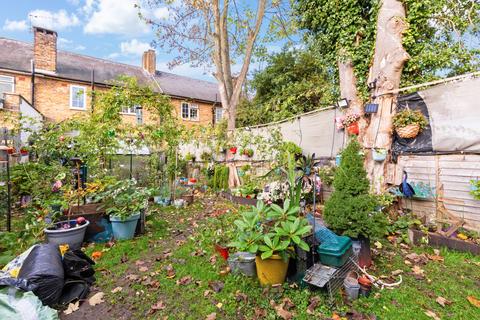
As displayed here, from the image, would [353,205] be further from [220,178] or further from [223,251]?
[220,178]

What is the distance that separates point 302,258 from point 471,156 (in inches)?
134

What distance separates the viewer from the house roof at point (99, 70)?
13.9 m

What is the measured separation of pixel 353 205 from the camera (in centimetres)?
290

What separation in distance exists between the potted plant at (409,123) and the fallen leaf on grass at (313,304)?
12.0ft

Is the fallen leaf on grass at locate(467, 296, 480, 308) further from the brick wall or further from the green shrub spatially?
the brick wall

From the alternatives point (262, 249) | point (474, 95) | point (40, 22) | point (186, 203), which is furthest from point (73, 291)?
point (40, 22)

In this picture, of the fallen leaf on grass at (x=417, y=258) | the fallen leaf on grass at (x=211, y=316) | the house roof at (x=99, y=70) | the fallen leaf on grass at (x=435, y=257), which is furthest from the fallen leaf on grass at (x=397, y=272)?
the house roof at (x=99, y=70)

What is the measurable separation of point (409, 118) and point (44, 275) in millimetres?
5789

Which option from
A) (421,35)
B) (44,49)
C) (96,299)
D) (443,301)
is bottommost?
(96,299)

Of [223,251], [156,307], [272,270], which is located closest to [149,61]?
[223,251]

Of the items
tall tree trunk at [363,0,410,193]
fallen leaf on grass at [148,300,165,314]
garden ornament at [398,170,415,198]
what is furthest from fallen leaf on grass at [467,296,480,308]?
fallen leaf on grass at [148,300,165,314]

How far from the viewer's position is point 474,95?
150 inches

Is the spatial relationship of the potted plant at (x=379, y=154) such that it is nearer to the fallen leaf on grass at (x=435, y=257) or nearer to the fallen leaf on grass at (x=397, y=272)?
the fallen leaf on grass at (x=435, y=257)

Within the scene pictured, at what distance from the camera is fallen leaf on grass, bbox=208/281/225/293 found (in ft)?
8.87
